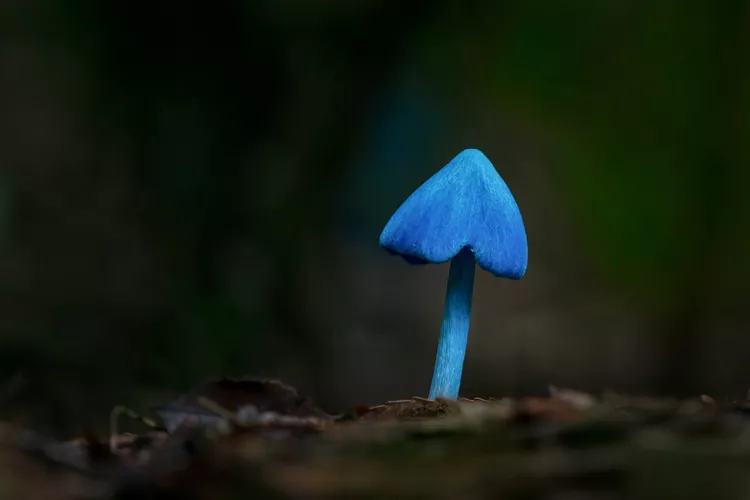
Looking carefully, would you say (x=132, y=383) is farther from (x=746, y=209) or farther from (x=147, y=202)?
(x=746, y=209)

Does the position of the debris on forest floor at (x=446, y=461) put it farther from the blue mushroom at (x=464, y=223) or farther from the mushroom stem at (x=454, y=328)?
the mushroom stem at (x=454, y=328)

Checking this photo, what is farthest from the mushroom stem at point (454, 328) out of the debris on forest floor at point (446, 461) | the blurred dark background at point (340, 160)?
the blurred dark background at point (340, 160)

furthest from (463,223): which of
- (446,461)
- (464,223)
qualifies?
(446,461)

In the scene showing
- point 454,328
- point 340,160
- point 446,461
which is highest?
point 340,160

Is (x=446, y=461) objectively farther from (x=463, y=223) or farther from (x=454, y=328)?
(x=454, y=328)

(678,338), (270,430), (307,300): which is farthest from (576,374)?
(270,430)

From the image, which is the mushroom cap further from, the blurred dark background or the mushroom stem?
the blurred dark background
